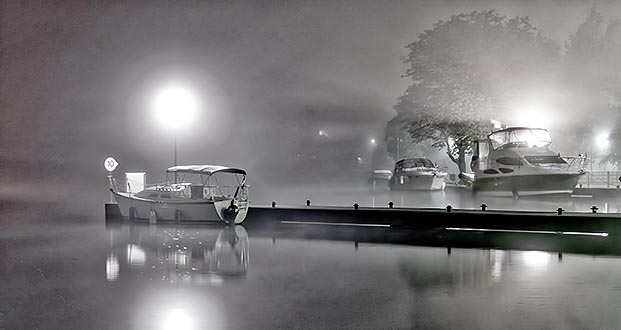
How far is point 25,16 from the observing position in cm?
1986

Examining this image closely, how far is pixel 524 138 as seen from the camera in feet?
47.1

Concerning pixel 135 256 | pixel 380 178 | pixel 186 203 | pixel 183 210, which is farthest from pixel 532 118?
pixel 135 256

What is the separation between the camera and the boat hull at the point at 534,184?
13938 mm

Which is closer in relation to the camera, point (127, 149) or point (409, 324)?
point (409, 324)

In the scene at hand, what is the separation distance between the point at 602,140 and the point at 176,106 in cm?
1076

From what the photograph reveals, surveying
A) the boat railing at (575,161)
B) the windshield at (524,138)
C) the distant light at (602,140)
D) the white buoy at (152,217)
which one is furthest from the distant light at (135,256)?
the distant light at (602,140)

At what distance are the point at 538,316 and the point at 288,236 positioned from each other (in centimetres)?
700

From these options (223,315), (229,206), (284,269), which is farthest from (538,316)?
(229,206)

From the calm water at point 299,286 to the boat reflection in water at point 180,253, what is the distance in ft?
0.09

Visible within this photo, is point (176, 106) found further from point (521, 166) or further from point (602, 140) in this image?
point (602, 140)

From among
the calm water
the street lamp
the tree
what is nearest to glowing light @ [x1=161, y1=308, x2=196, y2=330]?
the calm water

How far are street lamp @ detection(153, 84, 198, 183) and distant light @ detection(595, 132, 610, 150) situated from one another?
10.3 meters

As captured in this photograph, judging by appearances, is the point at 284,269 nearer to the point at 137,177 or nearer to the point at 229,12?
the point at 137,177

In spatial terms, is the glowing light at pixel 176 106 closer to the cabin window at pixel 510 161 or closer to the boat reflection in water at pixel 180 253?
the boat reflection in water at pixel 180 253
